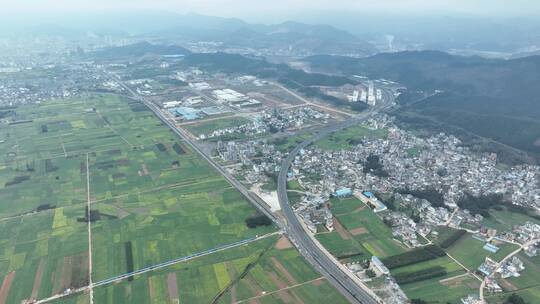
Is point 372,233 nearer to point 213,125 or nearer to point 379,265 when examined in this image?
point 379,265

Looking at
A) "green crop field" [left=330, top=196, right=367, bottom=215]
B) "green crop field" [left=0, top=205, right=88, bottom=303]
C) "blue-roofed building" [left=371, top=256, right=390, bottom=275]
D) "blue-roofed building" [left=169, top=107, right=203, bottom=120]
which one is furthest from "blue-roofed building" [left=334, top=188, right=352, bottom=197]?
"blue-roofed building" [left=169, top=107, right=203, bottom=120]

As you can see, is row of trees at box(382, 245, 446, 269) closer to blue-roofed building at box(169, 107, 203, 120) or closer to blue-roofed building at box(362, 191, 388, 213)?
blue-roofed building at box(362, 191, 388, 213)

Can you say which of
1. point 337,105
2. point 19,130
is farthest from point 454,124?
point 19,130

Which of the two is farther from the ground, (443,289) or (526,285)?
(526,285)

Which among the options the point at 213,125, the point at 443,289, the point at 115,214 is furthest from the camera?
the point at 213,125

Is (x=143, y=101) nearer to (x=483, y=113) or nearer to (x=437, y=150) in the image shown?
(x=437, y=150)

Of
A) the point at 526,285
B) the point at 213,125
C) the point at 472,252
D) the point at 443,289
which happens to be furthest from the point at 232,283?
the point at 213,125

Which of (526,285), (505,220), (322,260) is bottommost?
(322,260)
